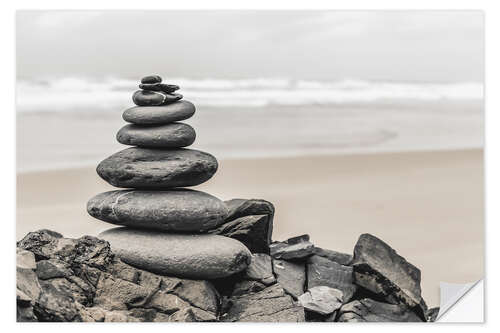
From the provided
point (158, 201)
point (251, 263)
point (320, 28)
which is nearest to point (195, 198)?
point (158, 201)

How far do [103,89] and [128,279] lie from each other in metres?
2.51

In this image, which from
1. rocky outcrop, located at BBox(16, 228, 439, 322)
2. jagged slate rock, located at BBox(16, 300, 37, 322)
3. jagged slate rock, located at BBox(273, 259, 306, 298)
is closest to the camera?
jagged slate rock, located at BBox(16, 300, 37, 322)

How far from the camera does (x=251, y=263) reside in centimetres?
1098

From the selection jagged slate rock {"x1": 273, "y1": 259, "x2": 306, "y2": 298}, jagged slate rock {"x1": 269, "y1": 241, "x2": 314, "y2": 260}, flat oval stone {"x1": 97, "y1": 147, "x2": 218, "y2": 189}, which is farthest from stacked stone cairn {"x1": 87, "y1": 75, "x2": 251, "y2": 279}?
jagged slate rock {"x1": 269, "y1": 241, "x2": 314, "y2": 260}

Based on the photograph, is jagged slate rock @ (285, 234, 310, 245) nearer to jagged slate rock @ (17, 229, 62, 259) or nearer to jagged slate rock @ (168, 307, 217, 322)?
jagged slate rock @ (168, 307, 217, 322)

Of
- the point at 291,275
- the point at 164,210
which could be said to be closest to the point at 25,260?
the point at 164,210

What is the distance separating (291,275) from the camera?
35.9ft

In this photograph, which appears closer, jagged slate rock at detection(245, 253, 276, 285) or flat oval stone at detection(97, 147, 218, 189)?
flat oval stone at detection(97, 147, 218, 189)

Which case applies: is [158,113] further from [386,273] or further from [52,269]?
[386,273]

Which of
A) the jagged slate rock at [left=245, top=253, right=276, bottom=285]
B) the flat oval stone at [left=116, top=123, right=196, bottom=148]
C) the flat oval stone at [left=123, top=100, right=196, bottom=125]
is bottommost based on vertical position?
the jagged slate rock at [left=245, top=253, right=276, bottom=285]

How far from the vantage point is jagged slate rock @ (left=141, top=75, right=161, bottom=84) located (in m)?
10.5

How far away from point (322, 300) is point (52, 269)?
10.2 ft

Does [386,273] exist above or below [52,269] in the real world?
below

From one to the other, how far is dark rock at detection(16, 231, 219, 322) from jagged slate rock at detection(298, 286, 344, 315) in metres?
1.05
